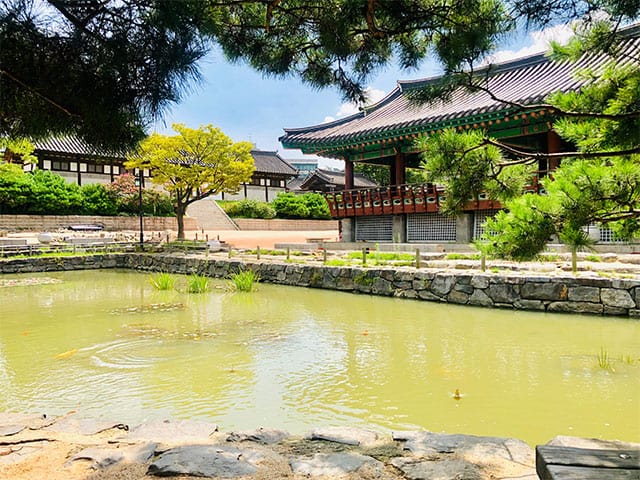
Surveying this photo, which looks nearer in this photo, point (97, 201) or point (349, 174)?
point (349, 174)

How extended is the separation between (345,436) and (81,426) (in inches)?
71.7

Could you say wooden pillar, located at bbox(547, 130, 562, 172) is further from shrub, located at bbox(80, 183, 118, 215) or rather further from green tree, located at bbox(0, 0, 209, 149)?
shrub, located at bbox(80, 183, 118, 215)

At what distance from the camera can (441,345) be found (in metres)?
6.86

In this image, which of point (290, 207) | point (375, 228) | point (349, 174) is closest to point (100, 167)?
point (290, 207)

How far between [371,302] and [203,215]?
28.5 m

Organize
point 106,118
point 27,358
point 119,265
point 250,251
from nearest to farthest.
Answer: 1. point 106,118
2. point 27,358
3. point 250,251
4. point 119,265

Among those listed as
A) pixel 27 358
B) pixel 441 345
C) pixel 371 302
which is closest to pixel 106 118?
pixel 27 358

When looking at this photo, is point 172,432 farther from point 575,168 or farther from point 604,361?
point 604,361

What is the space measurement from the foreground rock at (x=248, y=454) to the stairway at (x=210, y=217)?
33.0 m

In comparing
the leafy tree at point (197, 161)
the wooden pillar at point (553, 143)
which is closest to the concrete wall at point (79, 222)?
the leafy tree at point (197, 161)

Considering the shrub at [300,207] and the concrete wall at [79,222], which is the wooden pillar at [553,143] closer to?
the concrete wall at [79,222]

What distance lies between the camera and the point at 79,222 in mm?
31422

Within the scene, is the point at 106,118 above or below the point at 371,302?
above

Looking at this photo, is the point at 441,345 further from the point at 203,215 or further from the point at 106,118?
the point at 203,215
